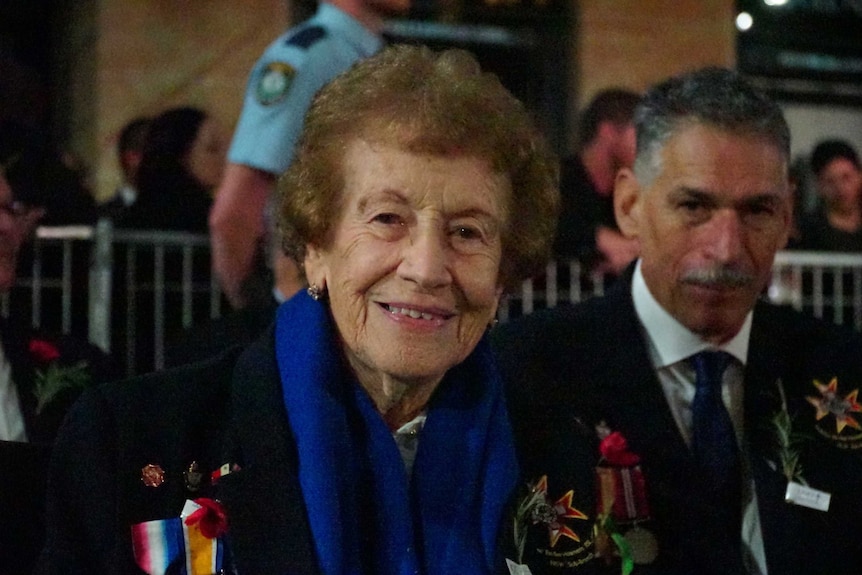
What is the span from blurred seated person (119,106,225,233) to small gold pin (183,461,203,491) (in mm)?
2339

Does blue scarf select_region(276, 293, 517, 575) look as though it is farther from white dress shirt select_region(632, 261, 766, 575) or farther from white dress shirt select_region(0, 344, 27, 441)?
white dress shirt select_region(0, 344, 27, 441)

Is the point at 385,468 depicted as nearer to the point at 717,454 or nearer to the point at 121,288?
the point at 717,454

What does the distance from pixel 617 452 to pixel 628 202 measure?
620 millimetres

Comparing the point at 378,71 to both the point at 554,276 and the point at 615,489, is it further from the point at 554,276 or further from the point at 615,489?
the point at 554,276

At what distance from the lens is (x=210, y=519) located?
1905mm

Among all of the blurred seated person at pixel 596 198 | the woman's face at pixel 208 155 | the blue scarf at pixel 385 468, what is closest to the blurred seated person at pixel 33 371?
the blue scarf at pixel 385 468

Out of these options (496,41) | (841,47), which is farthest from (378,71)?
(841,47)

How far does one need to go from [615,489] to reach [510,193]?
0.66 meters

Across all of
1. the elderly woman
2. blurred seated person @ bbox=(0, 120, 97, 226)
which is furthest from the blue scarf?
blurred seated person @ bbox=(0, 120, 97, 226)

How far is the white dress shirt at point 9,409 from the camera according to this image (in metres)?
2.60

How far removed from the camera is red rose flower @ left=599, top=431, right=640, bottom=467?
7.93 ft

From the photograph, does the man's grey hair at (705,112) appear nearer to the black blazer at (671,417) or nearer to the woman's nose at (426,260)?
the black blazer at (671,417)

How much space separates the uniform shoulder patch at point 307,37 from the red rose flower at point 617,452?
142cm

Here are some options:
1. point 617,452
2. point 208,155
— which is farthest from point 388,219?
point 208,155
